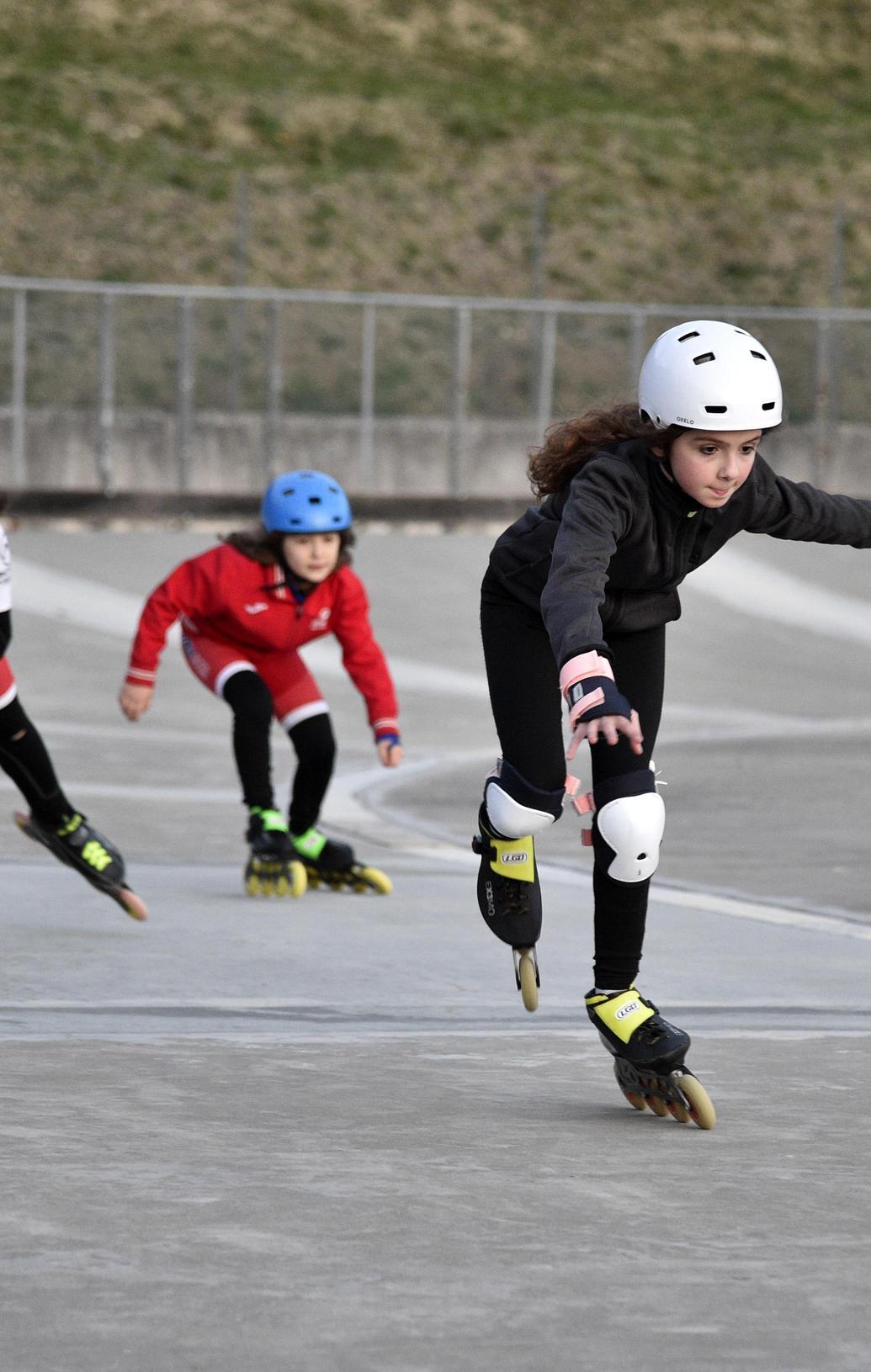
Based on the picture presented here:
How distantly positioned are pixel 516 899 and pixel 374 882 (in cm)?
271

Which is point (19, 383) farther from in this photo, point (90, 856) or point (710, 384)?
point (710, 384)

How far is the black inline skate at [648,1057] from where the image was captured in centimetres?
434

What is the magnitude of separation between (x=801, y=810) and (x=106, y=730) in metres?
4.77

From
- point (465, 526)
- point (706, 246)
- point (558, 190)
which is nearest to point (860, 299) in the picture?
point (706, 246)

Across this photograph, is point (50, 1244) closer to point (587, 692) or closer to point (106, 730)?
point (587, 692)

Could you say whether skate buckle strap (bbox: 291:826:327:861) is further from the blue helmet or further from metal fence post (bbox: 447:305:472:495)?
metal fence post (bbox: 447:305:472:495)

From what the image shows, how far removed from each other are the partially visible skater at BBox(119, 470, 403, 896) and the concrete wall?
1354 cm

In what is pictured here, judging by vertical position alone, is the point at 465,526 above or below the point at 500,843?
below

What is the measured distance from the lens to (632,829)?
14.5ft

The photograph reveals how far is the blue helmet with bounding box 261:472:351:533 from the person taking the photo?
786 centimetres

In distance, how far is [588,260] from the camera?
28.8 m

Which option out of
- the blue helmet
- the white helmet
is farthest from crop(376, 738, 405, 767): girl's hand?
the white helmet

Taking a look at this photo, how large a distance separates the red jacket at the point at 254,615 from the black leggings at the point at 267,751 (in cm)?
20

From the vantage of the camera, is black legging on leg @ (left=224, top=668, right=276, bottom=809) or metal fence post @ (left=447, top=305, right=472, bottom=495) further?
metal fence post @ (left=447, top=305, right=472, bottom=495)
